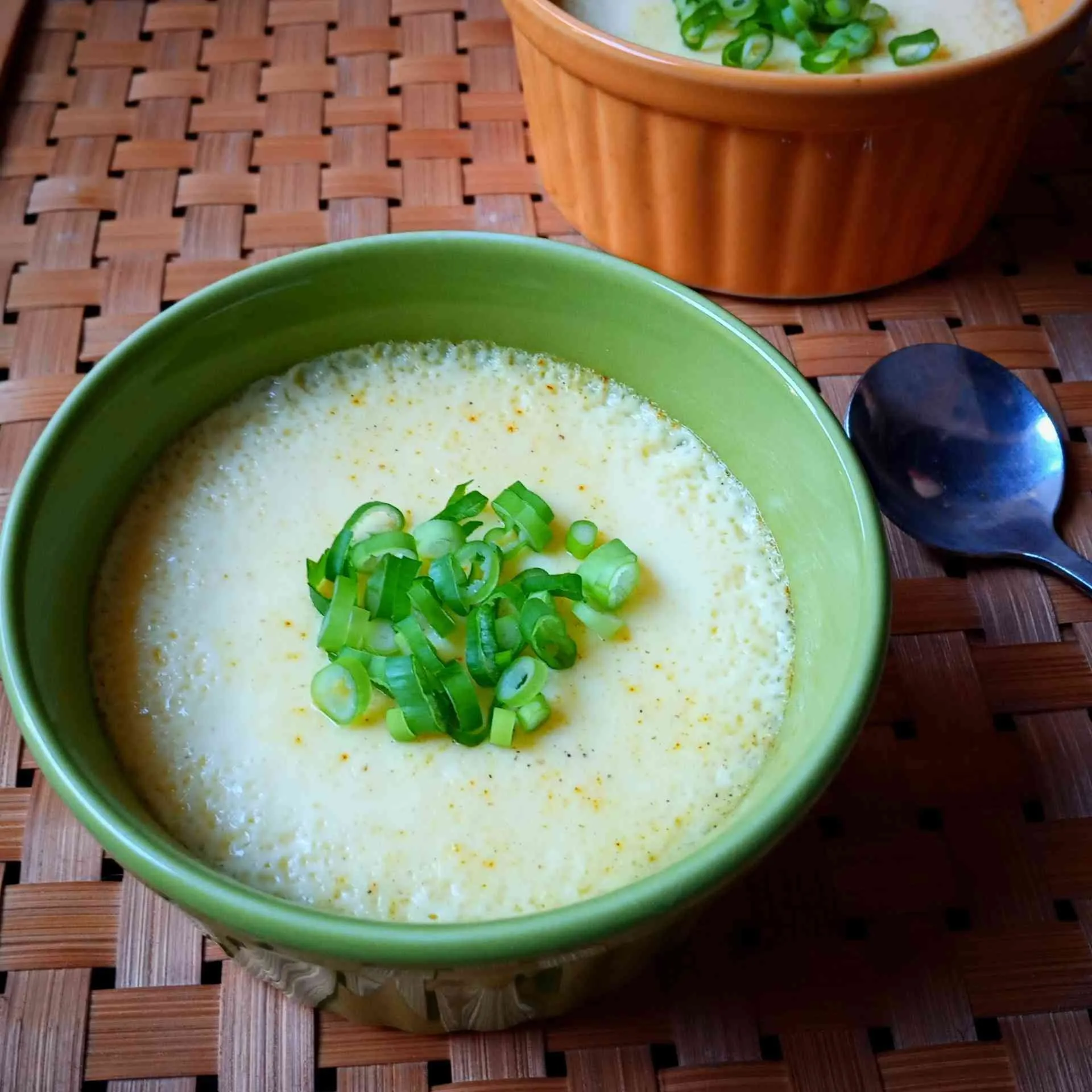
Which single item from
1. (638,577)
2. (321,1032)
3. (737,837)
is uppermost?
(737,837)

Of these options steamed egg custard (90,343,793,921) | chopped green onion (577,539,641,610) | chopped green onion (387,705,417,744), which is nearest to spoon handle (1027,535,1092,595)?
steamed egg custard (90,343,793,921)

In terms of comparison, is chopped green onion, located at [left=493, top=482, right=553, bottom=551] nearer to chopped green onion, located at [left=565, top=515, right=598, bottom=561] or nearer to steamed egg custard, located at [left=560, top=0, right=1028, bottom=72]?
chopped green onion, located at [left=565, top=515, right=598, bottom=561]

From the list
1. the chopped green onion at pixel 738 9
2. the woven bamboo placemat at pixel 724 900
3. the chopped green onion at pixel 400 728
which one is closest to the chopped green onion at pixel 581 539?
the chopped green onion at pixel 400 728

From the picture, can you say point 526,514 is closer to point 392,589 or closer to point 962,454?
point 392,589

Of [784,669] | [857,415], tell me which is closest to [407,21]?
[857,415]

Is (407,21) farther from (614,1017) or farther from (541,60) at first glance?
(614,1017)
